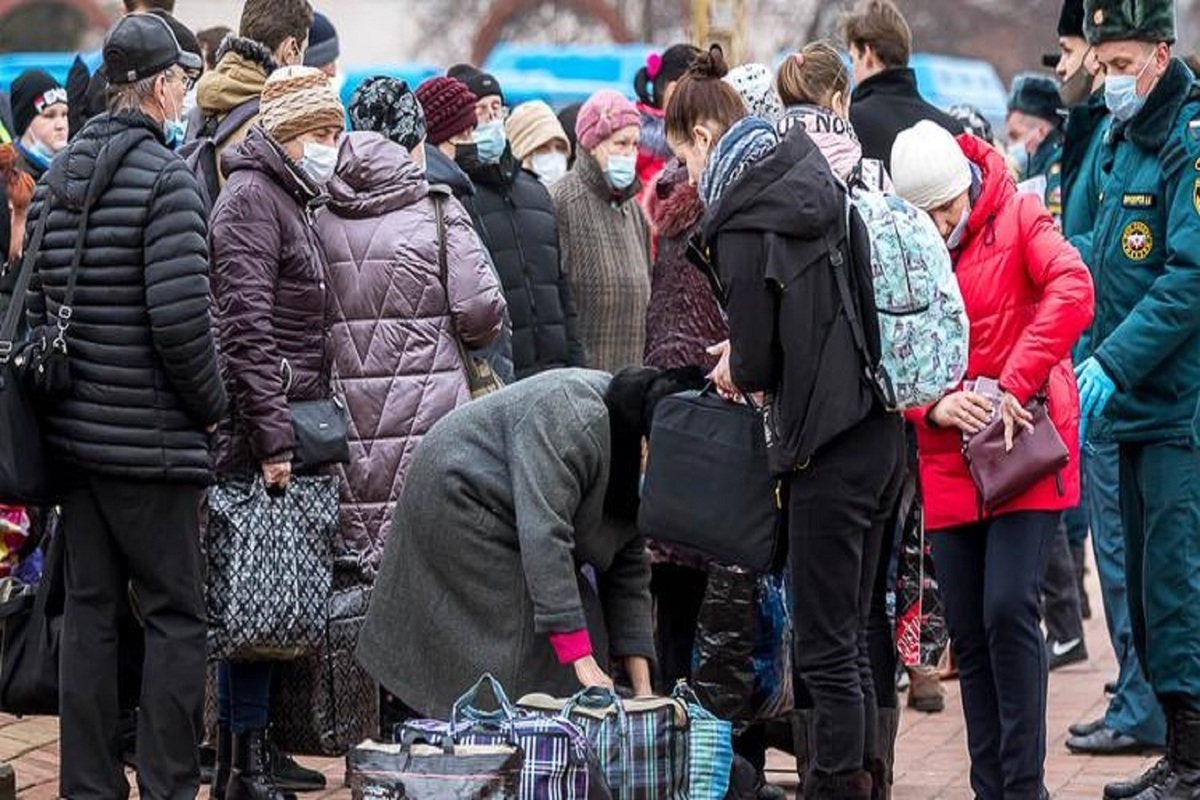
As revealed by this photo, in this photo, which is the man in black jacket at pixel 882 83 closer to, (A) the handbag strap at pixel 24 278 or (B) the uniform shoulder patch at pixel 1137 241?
(B) the uniform shoulder patch at pixel 1137 241

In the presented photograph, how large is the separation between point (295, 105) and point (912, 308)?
2.09 metres

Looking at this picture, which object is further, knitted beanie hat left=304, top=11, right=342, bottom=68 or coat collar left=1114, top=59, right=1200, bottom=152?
knitted beanie hat left=304, top=11, right=342, bottom=68

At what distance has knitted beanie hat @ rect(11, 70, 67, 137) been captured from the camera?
968 cm

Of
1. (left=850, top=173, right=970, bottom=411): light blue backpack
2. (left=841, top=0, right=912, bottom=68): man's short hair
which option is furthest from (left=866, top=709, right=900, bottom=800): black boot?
(left=841, top=0, right=912, bottom=68): man's short hair

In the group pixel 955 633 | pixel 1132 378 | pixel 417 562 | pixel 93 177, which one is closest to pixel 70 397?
pixel 93 177

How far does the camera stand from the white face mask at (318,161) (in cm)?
738

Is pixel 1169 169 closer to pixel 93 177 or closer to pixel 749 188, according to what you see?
pixel 749 188

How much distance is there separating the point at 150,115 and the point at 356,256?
92 cm

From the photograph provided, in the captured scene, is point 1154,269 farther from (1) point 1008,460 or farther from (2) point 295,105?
(2) point 295,105

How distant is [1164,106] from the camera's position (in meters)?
7.41

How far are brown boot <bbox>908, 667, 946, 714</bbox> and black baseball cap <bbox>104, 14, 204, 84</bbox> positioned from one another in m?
3.76

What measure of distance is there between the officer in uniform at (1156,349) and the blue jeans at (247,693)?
2498mm

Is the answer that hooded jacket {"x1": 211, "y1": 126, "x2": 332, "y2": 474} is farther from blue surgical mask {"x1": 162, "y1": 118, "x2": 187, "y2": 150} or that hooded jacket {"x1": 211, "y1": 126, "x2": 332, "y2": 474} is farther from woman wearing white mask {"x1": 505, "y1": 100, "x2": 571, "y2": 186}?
woman wearing white mask {"x1": 505, "y1": 100, "x2": 571, "y2": 186}

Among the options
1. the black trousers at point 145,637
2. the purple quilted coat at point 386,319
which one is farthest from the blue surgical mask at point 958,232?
the black trousers at point 145,637
